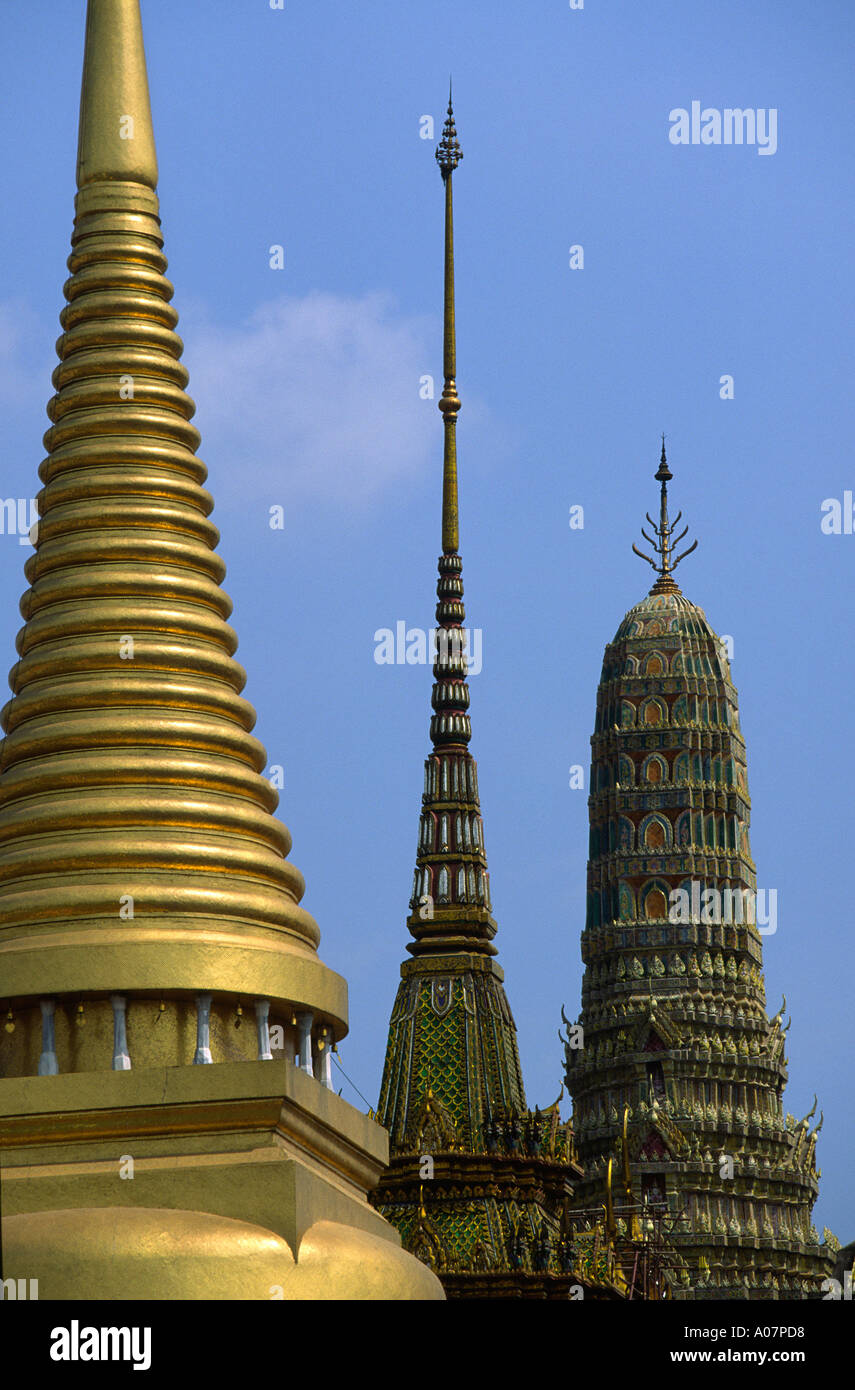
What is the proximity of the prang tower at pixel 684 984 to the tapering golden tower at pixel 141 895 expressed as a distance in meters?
36.5

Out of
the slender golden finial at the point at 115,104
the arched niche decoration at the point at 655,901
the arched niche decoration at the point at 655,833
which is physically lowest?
the slender golden finial at the point at 115,104

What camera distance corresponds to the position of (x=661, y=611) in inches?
2766

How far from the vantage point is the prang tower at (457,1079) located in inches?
1741

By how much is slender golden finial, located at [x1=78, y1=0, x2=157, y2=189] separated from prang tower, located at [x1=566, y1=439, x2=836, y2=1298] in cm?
3725

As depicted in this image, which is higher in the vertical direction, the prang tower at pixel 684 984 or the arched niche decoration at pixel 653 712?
the arched niche decoration at pixel 653 712

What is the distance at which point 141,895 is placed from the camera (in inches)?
938

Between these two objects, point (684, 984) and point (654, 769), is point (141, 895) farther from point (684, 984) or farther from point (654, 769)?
point (654, 769)

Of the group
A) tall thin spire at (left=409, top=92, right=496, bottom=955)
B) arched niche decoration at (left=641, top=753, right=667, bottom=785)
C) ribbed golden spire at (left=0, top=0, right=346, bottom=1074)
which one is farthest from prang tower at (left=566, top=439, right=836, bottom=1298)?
ribbed golden spire at (left=0, top=0, right=346, bottom=1074)

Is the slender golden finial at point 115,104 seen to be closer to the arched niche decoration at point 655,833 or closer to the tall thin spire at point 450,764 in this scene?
the tall thin spire at point 450,764

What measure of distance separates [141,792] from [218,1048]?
105 inches

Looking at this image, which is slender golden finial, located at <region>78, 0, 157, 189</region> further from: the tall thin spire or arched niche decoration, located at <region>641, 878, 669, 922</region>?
arched niche decoration, located at <region>641, 878, 669, 922</region>

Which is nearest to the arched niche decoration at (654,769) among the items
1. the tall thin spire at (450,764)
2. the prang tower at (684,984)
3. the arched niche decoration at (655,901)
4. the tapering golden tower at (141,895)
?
the prang tower at (684,984)
